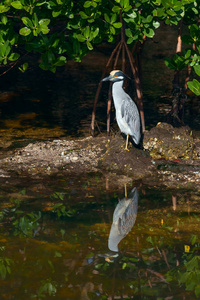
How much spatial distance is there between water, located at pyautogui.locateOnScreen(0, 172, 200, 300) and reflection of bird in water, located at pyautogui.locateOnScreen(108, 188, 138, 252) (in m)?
0.01

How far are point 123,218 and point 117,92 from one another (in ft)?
8.77

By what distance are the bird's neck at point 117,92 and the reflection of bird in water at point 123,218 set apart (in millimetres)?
1694

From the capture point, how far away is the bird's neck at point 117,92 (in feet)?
28.2

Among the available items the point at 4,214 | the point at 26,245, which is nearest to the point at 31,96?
the point at 4,214

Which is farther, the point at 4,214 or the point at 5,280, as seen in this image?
the point at 4,214

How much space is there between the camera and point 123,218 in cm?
661

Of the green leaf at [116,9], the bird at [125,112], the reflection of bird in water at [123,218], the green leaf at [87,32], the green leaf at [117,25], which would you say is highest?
the green leaf at [116,9]

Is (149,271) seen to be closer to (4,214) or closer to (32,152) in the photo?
(4,214)

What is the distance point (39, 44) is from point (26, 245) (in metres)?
3.30

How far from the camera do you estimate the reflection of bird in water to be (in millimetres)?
6039

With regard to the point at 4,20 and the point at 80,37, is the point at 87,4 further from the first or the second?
the point at 4,20

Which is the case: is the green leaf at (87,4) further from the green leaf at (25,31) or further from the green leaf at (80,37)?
the green leaf at (25,31)

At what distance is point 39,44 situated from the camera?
7922mm

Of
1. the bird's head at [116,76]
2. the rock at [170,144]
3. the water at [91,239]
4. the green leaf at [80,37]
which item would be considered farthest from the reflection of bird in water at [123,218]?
the green leaf at [80,37]
